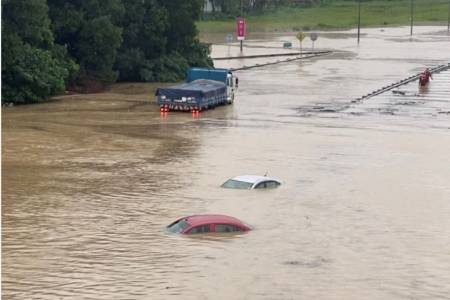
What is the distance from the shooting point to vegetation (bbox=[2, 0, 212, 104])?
49.2 metres

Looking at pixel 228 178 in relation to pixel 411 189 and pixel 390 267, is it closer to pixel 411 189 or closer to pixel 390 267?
pixel 411 189

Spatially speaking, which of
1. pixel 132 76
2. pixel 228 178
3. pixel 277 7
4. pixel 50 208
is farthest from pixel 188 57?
pixel 277 7

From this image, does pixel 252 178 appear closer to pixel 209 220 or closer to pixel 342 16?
pixel 209 220

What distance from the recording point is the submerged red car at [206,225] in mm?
21625

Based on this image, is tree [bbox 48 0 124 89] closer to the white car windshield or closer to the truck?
the truck

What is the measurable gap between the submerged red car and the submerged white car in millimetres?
4845

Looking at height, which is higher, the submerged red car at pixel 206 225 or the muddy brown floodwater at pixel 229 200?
the submerged red car at pixel 206 225

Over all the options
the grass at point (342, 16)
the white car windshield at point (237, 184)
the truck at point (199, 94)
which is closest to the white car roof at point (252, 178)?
the white car windshield at point (237, 184)

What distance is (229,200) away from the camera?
26031 mm

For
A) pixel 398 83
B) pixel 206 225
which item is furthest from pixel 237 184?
pixel 398 83

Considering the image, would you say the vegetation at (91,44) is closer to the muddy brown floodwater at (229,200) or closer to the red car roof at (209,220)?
the muddy brown floodwater at (229,200)

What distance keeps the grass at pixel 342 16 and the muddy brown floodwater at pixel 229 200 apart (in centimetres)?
8219

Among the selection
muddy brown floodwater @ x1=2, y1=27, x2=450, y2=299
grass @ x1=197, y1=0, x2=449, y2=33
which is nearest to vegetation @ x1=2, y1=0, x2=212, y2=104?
muddy brown floodwater @ x1=2, y1=27, x2=450, y2=299

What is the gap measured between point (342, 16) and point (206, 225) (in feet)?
412
